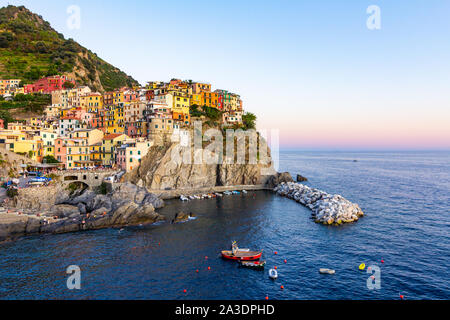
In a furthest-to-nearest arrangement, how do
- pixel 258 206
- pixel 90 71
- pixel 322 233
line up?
pixel 90 71 < pixel 258 206 < pixel 322 233

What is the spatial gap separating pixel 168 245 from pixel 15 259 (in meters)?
19.6

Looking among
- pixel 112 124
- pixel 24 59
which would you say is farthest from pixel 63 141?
pixel 24 59

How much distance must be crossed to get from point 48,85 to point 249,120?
273 feet

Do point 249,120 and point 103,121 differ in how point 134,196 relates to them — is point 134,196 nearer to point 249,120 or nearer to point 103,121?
point 103,121

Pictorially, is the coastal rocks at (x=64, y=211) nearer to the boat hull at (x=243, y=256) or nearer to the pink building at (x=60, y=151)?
the pink building at (x=60, y=151)

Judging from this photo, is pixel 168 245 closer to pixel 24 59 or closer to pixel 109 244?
pixel 109 244

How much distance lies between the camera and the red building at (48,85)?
111938 mm

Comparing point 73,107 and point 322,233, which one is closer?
point 322,233

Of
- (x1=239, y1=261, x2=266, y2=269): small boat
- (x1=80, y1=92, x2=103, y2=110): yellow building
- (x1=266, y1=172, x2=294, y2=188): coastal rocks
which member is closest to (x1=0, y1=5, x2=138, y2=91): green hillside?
(x1=80, y1=92, x2=103, y2=110): yellow building

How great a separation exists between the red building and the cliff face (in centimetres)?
6537

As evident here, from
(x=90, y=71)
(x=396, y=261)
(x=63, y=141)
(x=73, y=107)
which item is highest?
(x=90, y=71)

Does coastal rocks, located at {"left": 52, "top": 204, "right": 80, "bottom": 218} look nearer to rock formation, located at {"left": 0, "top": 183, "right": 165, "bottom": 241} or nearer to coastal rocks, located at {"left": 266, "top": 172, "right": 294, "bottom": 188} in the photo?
rock formation, located at {"left": 0, "top": 183, "right": 165, "bottom": 241}

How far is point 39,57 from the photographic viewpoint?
138250 mm
